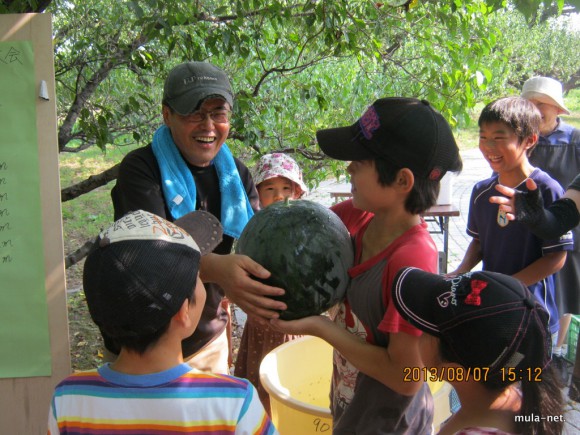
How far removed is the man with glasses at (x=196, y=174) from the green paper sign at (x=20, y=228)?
344mm

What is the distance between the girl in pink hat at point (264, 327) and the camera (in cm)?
328

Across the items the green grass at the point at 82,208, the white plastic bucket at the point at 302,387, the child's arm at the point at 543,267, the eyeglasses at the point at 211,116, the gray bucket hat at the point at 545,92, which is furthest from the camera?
the green grass at the point at 82,208

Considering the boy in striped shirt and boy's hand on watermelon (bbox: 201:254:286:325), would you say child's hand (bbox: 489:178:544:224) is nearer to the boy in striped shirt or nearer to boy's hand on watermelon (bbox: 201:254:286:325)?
boy's hand on watermelon (bbox: 201:254:286:325)

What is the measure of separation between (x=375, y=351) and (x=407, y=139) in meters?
0.69

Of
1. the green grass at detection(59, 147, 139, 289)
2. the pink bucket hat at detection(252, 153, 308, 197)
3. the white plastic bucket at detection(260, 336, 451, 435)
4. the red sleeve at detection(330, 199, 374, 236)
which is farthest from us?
the green grass at detection(59, 147, 139, 289)

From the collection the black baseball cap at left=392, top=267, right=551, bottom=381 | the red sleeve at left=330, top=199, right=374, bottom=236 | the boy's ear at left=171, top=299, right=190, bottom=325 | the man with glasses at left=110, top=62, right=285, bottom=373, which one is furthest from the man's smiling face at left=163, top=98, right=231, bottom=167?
the black baseball cap at left=392, top=267, right=551, bottom=381

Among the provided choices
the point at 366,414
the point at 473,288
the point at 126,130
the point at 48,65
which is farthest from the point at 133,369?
the point at 126,130

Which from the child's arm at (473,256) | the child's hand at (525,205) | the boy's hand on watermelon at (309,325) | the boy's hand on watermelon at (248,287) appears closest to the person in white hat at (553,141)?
the child's arm at (473,256)

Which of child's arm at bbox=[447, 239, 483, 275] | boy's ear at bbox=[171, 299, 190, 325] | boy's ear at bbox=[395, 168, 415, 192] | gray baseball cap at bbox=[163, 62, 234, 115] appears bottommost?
child's arm at bbox=[447, 239, 483, 275]

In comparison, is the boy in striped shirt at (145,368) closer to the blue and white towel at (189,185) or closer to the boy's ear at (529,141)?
the blue and white towel at (189,185)

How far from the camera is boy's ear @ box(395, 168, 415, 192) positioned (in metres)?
1.72

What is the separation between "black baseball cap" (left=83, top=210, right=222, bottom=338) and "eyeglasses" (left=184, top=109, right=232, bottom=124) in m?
0.98

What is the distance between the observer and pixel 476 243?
311cm

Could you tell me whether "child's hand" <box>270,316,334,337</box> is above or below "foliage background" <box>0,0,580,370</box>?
below
